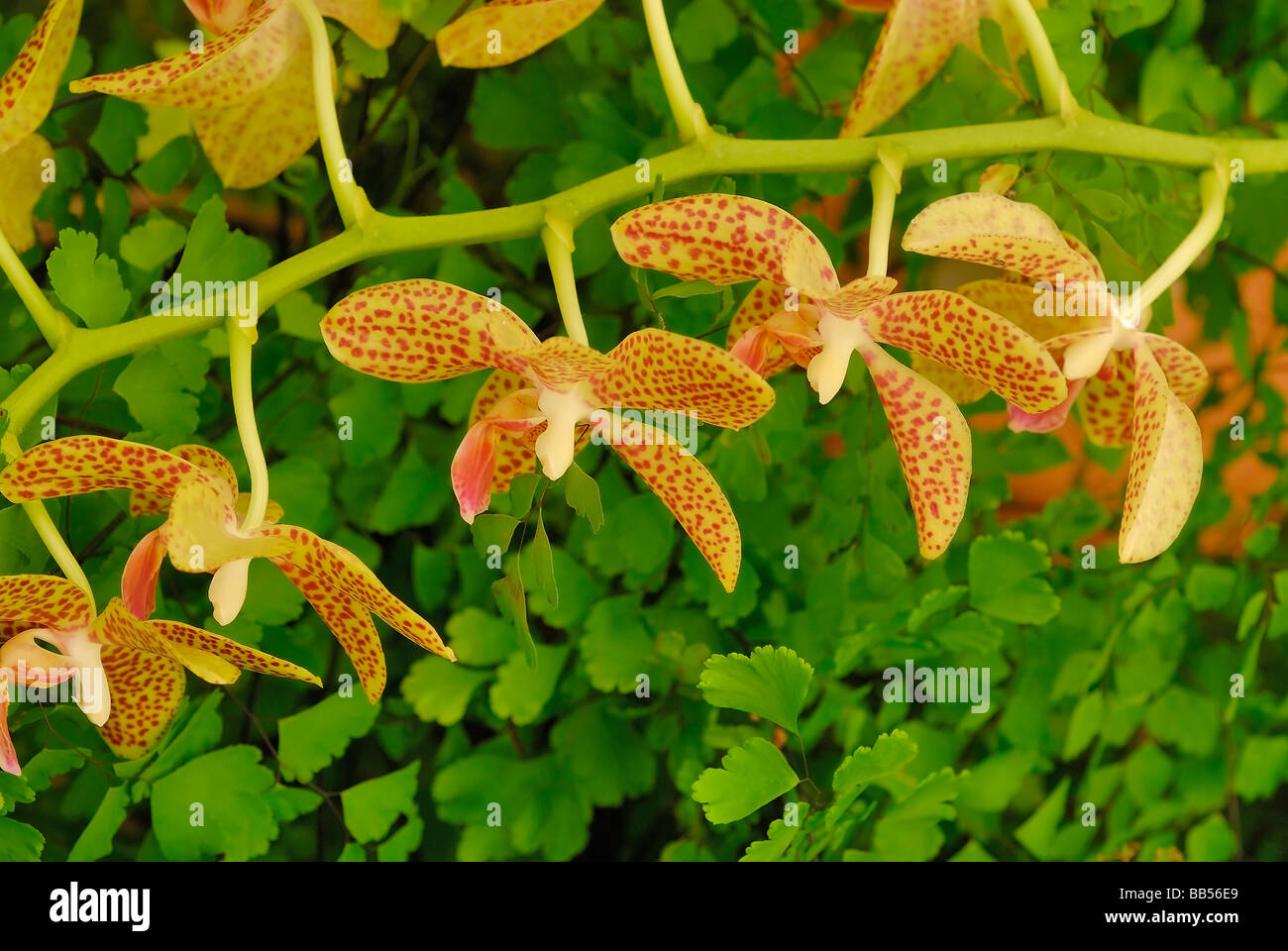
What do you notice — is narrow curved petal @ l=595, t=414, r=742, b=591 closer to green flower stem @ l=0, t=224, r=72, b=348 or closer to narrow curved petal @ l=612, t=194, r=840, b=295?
narrow curved petal @ l=612, t=194, r=840, b=295

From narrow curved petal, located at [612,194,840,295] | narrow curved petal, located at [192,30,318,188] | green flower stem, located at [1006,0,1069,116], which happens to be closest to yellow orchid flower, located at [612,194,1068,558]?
narrow curved petal, located at [612,194,840,295]

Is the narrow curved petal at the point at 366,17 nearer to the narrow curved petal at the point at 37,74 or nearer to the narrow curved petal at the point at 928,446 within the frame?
the narrow curved petal at the point at 37,74

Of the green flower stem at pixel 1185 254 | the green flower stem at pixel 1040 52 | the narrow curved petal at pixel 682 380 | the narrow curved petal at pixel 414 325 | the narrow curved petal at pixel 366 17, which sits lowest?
the narrow curved petal at pixel 682 380

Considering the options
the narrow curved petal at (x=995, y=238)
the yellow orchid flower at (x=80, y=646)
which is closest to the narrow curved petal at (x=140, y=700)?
the yellow orchid flower at (x=80, y=646)

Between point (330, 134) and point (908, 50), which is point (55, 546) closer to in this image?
point (330, 134)

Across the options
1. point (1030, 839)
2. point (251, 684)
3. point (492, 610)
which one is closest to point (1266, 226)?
point (1030, 839)

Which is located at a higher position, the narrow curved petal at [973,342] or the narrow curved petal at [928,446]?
the narrow curved petal at [973,342]

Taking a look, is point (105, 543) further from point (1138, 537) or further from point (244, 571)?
point (1138, 537)

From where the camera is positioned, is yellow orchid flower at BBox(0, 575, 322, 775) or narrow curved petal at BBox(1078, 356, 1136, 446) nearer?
yellow orchid flower at BBox(0, 575, 322, 775)
